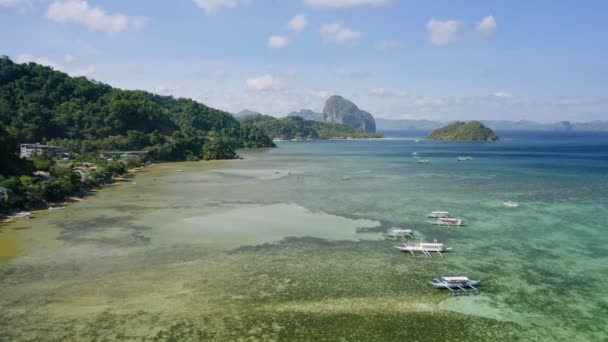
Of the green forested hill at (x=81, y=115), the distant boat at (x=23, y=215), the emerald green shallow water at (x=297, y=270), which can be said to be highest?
the green forested hill at (x=81, y=115)

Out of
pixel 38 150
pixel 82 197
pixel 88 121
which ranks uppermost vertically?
pixel 88 121

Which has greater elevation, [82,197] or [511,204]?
[82,197]

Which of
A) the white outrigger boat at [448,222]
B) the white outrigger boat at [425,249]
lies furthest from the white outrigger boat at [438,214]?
the white outrigger boat at [425,249]

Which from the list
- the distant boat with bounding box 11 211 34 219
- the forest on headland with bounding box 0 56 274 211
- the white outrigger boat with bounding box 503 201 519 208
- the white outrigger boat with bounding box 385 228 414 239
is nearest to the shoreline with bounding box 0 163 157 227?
the distant boat with bounding box 11 211 34 219

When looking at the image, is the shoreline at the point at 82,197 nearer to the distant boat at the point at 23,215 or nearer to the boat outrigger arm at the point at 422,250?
the distant boat at the point at 23,215

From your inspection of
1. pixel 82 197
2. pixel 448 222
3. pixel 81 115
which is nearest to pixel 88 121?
pixel 81 115

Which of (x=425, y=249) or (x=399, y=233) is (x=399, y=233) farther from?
(x=425, y=249)
